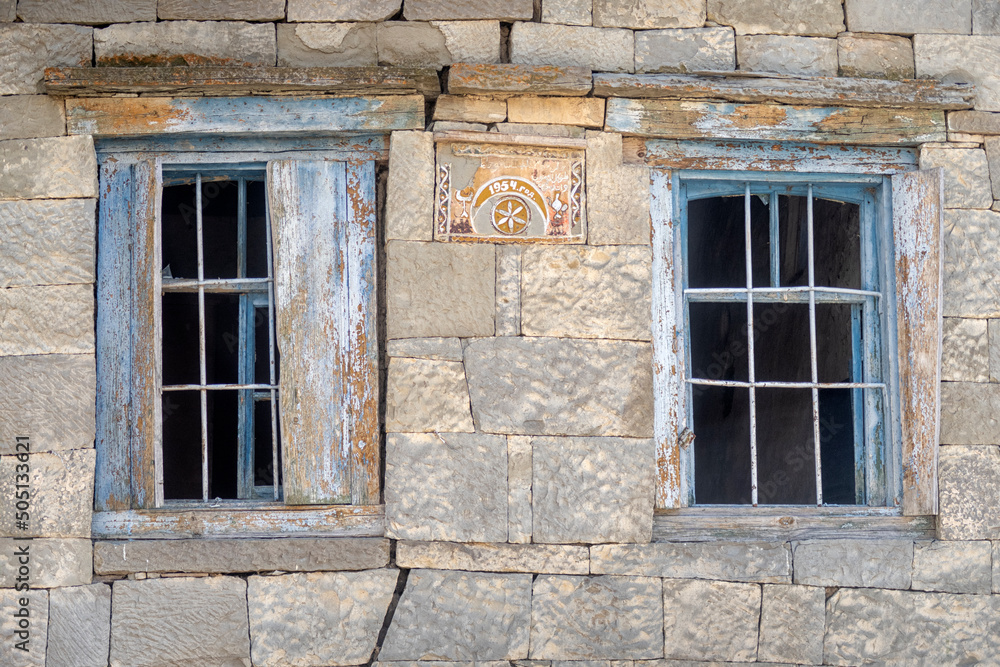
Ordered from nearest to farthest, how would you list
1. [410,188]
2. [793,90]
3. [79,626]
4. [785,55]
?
[79,626]
[410,188]
[793,90]
[785,55]

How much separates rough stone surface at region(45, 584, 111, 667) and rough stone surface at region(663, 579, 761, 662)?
2.18m

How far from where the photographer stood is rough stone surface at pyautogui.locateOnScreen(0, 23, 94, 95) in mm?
3312

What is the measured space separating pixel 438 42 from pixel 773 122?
4.71ft

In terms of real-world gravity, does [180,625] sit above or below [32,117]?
below

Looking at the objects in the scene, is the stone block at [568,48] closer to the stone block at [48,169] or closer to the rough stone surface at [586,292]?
the rough stone surface at [586,292]

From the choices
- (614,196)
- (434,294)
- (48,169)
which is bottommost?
(434,294)

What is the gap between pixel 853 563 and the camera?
3.31 metres

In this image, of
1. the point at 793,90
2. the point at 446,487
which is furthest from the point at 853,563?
the point at 793,90

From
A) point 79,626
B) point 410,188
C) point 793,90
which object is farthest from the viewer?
point 793,90

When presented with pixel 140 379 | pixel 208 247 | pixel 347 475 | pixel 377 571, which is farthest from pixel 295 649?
pixel 208 247

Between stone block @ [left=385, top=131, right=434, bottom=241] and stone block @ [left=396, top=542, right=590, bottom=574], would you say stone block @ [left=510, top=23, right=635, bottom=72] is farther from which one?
stone block @ [left=396, top=542, right=590, bottom=574]

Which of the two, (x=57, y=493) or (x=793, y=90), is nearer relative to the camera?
(x=57, y=493)

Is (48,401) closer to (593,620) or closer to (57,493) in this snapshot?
(57,493)

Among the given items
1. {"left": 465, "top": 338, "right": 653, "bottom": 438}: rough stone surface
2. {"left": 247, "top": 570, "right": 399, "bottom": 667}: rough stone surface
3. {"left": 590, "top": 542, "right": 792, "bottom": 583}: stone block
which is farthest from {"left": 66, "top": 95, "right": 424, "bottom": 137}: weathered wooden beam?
{"left": 590, "top": 542, "right": 792, "bottom": 583}: stone block
